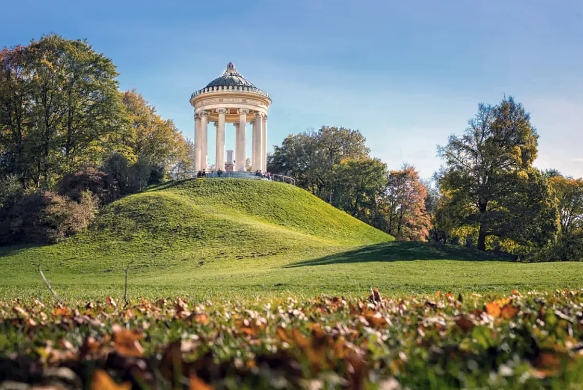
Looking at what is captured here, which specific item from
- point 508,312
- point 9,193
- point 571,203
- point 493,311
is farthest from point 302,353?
point 571,203

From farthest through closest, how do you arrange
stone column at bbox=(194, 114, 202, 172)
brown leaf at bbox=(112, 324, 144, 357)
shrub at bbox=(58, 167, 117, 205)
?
stone column at bbox=(194, 114, 202, 172) < shrub at bbox=(58, 167, 117, 205) < brown leaf at bbox=(112, 324, 144, 357)

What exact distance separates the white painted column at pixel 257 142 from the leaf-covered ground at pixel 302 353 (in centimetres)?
5827

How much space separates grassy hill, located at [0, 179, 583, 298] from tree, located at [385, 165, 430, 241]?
417 inches

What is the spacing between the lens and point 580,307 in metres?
4.69

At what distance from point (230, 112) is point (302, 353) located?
208ft

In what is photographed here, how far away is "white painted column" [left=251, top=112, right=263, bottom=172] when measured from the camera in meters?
62.1

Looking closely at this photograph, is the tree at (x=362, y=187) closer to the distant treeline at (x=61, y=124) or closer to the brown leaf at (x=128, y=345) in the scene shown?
the distant treeline at (x=61, y=124)

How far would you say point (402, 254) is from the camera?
88.5 feet

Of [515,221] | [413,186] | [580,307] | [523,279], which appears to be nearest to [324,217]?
[413,186]

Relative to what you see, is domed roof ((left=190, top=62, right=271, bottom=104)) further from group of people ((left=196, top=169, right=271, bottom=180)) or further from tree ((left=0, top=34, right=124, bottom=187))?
tree ((left=0, top=34, right=124, bottom=187))

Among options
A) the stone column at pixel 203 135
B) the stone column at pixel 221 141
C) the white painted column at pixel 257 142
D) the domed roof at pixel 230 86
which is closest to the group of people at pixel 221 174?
the stone column at pixel 221 141

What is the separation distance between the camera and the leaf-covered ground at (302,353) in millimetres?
2467

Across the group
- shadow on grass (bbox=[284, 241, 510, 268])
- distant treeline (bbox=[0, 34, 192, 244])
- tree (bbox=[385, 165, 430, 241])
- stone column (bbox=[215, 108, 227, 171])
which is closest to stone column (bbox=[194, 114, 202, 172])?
stone column (bbox=[215, 108, 227, 171])

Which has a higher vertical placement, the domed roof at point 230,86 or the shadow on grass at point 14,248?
the domed roof at point 230,86
